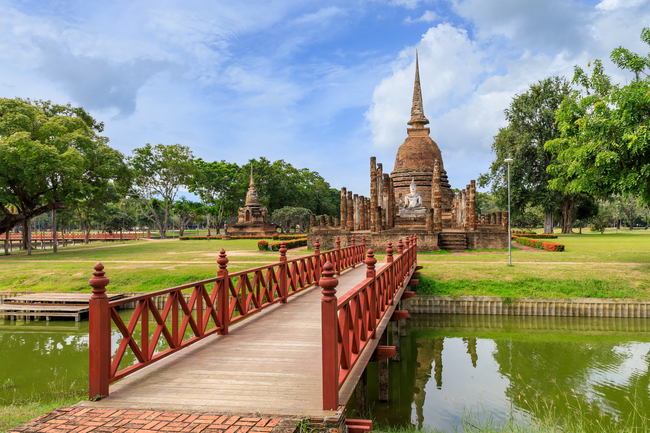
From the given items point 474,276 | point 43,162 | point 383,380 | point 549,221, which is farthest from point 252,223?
point 383,380

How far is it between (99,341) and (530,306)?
1323 centimetres

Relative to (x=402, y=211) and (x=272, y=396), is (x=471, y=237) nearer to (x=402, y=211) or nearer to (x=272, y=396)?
(x=402, y=211)

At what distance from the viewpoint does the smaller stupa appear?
46.7 metres

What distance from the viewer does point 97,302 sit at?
458cm

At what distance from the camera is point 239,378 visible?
497 cm

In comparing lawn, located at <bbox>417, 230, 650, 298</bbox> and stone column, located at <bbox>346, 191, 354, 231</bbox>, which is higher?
stone column, located at <bbox>346, 191, 354, 231</bbox>

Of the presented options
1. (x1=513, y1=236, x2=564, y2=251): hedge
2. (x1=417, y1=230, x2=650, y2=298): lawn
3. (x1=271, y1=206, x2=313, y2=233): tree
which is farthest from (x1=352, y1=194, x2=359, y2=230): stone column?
(x1=271, y1=206, x2=313, y2=233): tree

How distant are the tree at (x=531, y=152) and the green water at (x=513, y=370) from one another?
3194cm

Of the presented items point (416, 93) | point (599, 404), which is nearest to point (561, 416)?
point (599, 404)

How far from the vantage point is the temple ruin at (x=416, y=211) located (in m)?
25.0

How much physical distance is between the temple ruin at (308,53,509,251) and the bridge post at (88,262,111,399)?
42.2 feet

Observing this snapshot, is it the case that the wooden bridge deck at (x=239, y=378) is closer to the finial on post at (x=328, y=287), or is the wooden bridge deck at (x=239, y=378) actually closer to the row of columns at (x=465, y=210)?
the finial on post at (x=328, y=287)

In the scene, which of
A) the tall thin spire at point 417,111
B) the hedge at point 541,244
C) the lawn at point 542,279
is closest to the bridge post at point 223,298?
the lawn at point 542,279

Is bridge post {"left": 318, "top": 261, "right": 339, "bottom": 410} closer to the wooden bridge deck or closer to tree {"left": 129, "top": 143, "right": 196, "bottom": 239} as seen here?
the wooden bridge deck
